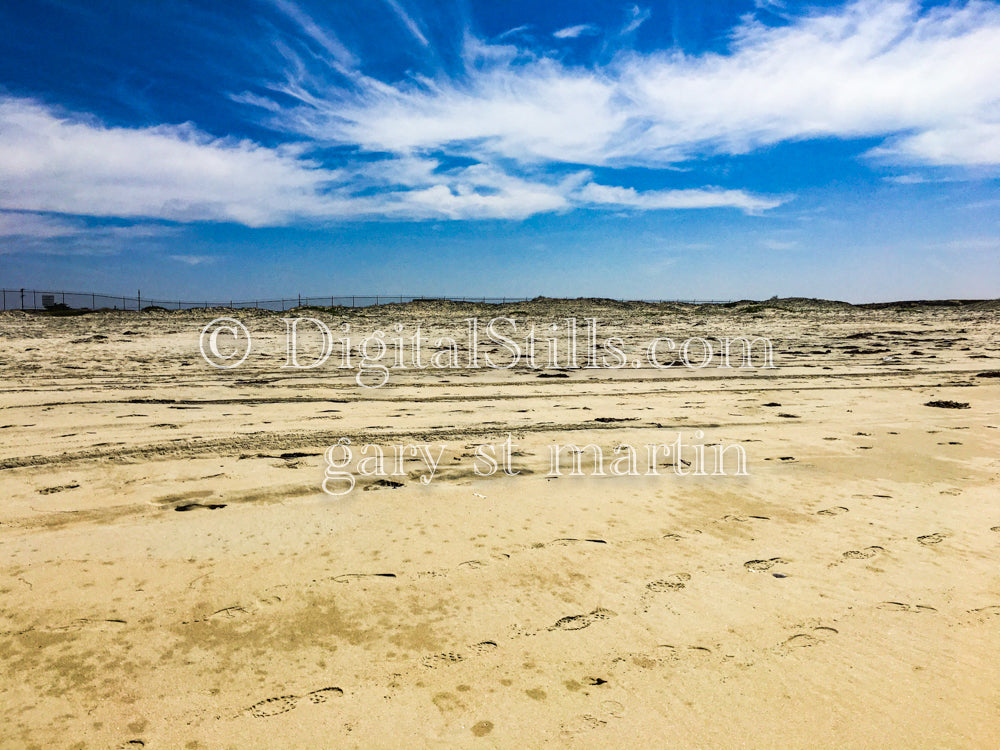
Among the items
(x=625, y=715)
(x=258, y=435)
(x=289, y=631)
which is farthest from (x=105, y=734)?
(x=258, y=435)

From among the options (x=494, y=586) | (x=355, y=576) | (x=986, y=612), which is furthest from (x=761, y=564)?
(x=355, y=576)

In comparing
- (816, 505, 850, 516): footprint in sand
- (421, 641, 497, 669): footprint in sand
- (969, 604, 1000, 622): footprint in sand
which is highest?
(816, 505, 850, 516): footprint in sand

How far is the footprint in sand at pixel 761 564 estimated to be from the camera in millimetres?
3311

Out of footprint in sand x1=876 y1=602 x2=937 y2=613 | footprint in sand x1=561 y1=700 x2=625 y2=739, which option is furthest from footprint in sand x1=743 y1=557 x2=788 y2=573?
footprint in sand x1=561 y1=700 x2=625 y2=739

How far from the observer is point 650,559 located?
11.3 ft

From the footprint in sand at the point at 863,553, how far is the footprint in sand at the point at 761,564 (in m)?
0.43

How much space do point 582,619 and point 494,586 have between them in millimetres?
537

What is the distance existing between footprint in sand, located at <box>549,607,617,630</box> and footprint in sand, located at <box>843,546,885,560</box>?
167 centimetres

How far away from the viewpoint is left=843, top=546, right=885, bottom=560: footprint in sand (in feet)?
11.3

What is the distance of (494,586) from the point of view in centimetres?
314

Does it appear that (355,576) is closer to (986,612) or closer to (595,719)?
(595,719)

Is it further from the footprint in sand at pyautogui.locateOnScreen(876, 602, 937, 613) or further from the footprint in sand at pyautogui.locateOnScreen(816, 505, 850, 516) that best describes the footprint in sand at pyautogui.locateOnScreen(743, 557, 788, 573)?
the footprint in sand at pyautogui.locateOnScreen(816, 505, 850, 516)

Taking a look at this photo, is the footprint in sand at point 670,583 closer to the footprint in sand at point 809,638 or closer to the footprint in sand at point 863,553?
the footprint in sand at point 809,638

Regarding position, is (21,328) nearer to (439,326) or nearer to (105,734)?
(439,326)
